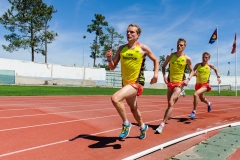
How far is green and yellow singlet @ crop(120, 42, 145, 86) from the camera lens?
4574 mm

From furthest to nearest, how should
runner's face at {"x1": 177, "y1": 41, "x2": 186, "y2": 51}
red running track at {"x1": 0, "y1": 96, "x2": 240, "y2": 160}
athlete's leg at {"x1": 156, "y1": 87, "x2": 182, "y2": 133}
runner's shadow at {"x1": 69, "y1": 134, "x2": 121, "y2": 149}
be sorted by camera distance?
runner's face at {"x1": 177, "y1": 41, "x2": 186, "y2": 51}, athlete's leg at {"x1": 156, "y1": 87, "x2": 182, "y2": 133}, runner's shadow at {"x1": 69, "y1": 134, "x2": 121, "y2": 149}, red running track at {"x1": 0, "y1": 96, "x2": 240, "y2": 160}

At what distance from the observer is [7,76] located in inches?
1383

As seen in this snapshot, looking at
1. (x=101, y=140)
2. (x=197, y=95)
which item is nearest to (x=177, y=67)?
(x=197, y=95)

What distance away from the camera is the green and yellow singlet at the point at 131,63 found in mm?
4574

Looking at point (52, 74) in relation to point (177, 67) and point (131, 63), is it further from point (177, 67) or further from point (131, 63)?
point (131, 63)

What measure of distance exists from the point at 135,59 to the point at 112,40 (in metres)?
54.8

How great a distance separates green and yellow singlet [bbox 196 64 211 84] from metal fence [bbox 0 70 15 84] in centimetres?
3239

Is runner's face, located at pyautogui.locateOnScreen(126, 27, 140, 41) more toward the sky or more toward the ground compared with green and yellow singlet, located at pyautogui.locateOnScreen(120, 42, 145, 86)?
more toward the sky

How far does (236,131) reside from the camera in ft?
18.4

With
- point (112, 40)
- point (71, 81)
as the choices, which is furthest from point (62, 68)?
point (112, 40)

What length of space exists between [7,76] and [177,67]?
Answer: 33311 mm

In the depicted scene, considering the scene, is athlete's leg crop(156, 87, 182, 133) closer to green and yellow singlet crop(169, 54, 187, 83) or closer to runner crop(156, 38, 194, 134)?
runner crop(156, 38, 194, 134)

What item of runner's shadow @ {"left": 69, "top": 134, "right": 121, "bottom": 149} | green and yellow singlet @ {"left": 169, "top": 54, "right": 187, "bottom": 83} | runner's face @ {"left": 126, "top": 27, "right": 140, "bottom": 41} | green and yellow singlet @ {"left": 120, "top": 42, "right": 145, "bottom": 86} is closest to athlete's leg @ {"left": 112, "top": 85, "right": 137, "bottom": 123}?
green and yellow singlet @ {"left": 120, "top": 42, "right": 145, "bottom": 86}

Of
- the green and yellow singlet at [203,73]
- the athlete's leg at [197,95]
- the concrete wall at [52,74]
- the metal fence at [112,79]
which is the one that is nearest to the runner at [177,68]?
the athlete's leg at [197,95]
